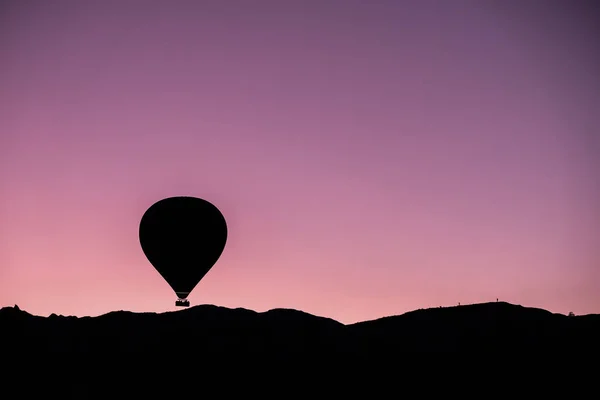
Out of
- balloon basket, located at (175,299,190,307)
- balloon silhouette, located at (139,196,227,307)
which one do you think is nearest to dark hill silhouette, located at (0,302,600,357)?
balloon basket, located at (175,299,190,307)

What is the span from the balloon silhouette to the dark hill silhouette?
871 cm

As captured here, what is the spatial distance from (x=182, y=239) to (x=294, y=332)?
637 inches

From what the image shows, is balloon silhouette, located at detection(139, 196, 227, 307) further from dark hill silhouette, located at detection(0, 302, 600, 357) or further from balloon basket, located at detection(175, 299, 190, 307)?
dark hill silhouette, located at detection(0, 302, 600, 357)

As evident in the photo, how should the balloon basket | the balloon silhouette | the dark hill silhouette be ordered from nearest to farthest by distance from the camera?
the balloon basket < the balloon silhouette < the dark hill silhouette

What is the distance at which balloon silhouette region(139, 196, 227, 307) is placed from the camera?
58.4 m

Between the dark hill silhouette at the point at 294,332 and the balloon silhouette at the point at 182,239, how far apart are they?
871 centimetres

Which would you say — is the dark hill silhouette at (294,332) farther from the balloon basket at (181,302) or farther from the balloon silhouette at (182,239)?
the balloon silhouette at (182,239)

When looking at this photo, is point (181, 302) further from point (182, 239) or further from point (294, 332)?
point (294, 332)

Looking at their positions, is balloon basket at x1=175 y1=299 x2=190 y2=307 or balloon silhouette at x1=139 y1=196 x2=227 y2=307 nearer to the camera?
balloon basket at x1=175 y1=299 x2=190 y2=307

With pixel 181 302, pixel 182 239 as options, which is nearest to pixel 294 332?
pixel 181 302

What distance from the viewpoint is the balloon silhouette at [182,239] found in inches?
2301

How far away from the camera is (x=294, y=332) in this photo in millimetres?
70625

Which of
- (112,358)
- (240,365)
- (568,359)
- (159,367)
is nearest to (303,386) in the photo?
(240,365)

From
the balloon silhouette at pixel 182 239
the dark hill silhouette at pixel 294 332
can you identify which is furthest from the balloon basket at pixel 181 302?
the dark hill silhouette at pixel 294 332
